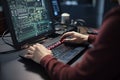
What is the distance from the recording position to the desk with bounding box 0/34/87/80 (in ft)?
2.85

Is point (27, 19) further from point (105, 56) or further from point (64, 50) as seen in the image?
point (105, 56)

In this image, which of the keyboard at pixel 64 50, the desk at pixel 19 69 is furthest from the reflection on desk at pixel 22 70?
the keyboard at pixel 64 50

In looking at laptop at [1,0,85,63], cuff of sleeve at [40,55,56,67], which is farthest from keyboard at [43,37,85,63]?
cuff of sleeve at [40,55,56,67]

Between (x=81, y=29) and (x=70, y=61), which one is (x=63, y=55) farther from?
(x=81, y=29)

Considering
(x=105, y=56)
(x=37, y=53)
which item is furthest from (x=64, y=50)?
(x=105, y=56)

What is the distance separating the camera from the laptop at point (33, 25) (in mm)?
1080

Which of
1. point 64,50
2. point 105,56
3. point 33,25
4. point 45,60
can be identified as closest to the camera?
point 105,56

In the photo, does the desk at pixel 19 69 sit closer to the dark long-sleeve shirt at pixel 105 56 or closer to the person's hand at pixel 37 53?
the person's hand at pixel 37 53

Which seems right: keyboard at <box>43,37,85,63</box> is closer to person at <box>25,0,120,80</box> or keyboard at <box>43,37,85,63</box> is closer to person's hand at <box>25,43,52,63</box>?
person's hand at <box>25,43,52,63</box>

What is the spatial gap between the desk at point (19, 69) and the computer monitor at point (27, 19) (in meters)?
0.13

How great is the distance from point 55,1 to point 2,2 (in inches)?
47.4

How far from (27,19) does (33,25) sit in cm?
7

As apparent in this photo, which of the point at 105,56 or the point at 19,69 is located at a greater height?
the point at 105,56

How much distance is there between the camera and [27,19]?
1.21 m
